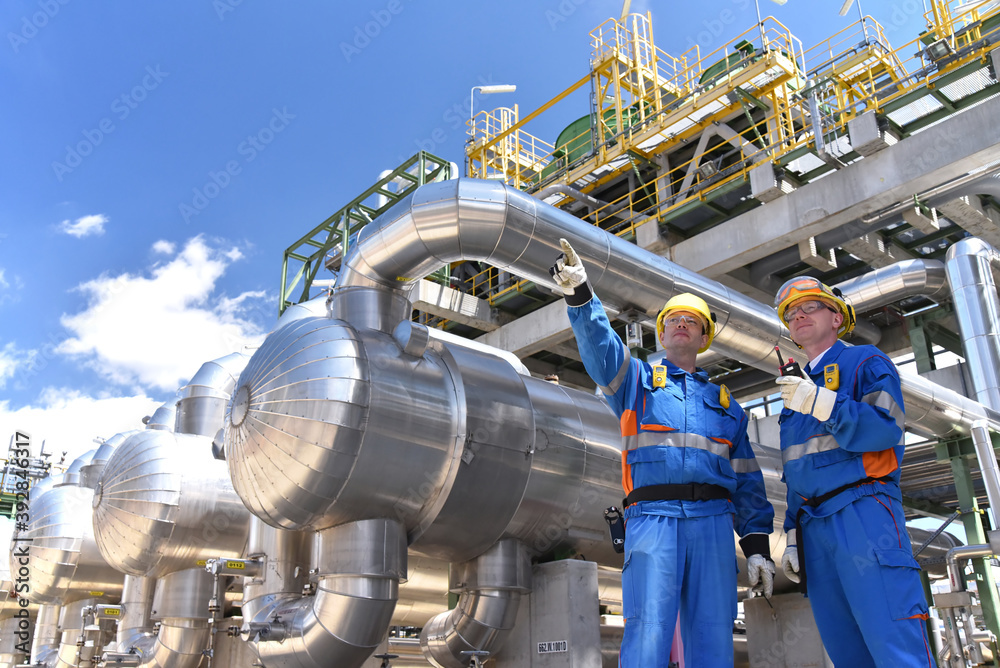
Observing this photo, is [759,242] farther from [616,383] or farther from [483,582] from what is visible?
[616,383]

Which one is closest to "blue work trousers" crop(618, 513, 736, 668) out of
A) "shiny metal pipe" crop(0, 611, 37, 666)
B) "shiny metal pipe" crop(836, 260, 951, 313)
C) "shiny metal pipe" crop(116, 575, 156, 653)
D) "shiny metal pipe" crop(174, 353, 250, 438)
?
"shiny metal pipe" crop(116, 575, 156, 653)

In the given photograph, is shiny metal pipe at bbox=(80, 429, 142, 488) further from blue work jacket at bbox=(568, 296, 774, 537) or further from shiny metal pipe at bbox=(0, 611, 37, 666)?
blue work jacket at bbox=(568, 296, 774, 537)

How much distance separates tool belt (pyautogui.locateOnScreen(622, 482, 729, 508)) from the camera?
3.77m

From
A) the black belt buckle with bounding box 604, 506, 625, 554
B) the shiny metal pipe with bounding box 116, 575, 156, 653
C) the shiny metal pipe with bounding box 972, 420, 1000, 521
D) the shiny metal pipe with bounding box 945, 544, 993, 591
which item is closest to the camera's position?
the black belt buckle with bounding box 604, 506, 625, 554

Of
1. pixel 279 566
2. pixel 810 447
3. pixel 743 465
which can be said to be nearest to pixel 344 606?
pixel 279 566

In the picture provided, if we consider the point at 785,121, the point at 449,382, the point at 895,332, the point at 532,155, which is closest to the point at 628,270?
the point at 449,382

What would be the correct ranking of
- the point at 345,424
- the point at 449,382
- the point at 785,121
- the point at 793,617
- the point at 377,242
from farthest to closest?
the point at 785,121
the point at 793,617
the point at 377,242
the point at 449,382
the point at 345,424

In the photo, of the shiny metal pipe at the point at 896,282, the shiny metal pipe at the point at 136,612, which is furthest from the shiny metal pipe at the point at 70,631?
the shiny metal pipe at the point at 896,282

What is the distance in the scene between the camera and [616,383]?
4.09 metres

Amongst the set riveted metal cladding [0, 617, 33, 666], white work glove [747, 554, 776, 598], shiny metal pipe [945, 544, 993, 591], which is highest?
shiny metal pipe [945, 544, 993, 591]

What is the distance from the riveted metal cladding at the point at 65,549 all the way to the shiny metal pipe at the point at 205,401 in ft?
8.35

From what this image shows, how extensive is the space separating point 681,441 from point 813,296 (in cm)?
100

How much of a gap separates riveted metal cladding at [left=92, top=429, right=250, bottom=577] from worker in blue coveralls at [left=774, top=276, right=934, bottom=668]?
7034mm

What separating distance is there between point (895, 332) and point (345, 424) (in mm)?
12501
